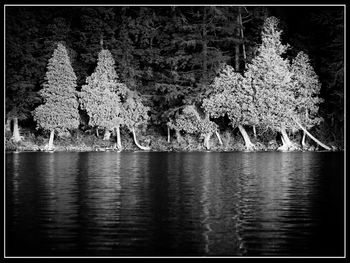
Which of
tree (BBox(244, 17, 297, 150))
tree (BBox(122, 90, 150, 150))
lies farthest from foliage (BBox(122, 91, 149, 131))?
tree (BBox(244, 17, 297, 150))

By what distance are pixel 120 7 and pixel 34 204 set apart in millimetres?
38826

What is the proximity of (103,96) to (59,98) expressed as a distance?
3238 mm

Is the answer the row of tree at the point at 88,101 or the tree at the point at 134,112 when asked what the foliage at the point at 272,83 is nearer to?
the tree at the point at 134,112

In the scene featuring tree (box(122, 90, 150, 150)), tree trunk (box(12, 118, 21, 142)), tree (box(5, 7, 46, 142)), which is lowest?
tree trunk (box(12, 118, 21, 142))

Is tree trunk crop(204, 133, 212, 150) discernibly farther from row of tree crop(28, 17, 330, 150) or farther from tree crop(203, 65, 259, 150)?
tree crop(203, 65, 259, 150)

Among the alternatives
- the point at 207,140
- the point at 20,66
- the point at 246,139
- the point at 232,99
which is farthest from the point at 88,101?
the point at 246,139

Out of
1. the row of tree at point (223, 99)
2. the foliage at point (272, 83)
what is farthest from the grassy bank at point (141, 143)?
the foliage at point (272, 83)

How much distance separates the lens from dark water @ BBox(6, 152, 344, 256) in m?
13.9

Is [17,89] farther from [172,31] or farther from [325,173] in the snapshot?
[325,173]

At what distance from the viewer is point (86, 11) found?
55375 mm

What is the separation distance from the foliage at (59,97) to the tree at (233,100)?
9.82 metres

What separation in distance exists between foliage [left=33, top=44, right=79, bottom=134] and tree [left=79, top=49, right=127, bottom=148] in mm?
1035

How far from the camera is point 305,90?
2016 inches

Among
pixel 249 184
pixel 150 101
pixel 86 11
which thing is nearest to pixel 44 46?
pixel 86 11
